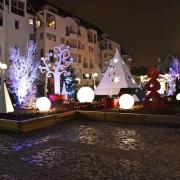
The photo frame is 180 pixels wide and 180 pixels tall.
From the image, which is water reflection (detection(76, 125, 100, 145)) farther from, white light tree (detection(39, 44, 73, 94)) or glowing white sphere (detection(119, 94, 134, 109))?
white light tree (detection(39, 44, 73, 94))

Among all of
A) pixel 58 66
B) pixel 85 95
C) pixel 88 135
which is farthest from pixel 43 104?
pixel 58 66

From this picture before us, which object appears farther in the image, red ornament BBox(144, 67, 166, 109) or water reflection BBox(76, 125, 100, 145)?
red ornament BBox(144, 67, 166, 109)

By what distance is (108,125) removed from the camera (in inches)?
516

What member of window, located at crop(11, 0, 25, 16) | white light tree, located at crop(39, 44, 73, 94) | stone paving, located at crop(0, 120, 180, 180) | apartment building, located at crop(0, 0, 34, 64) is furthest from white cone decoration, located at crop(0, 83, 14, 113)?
window, located at crop(11, 0, 25, 16)

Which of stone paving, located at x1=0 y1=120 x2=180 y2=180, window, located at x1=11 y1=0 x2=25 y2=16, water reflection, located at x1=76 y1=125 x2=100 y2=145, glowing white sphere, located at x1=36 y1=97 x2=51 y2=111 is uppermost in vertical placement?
window, located at x1=11 y1=0 x2=25 y2=16

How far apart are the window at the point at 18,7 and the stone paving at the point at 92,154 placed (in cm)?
2997

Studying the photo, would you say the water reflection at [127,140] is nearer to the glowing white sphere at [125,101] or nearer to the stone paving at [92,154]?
the stone paving at [92,154]

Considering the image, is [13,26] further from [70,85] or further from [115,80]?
[115,80]

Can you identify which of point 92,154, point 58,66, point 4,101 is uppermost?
point 58,66

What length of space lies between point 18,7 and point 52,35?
7.12 metres

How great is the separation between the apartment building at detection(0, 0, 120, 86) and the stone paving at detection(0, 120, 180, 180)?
88.9 ft

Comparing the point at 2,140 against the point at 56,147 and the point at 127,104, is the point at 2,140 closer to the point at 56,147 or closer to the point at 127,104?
the point at 56,147

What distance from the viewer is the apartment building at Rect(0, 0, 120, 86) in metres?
37.3

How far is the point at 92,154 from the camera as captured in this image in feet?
26.6
